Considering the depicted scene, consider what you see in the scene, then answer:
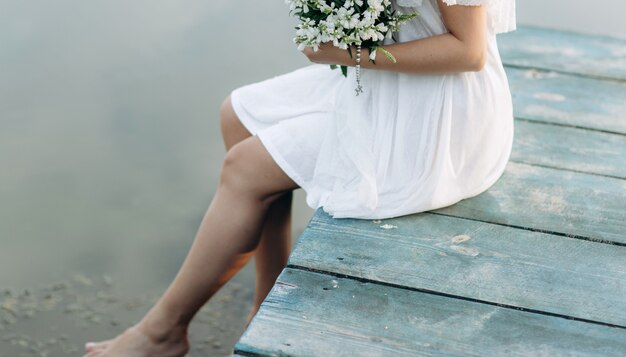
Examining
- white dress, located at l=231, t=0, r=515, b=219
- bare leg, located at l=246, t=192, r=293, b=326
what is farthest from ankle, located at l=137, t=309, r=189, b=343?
white dress, located at l=231, t=0, r=515, b=219

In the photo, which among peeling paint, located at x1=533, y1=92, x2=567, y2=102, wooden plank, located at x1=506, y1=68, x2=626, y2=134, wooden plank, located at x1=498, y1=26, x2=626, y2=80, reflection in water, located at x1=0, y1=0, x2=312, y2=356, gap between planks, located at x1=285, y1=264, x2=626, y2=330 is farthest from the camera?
wooden plank, located at x1=498, y1=26, x2=626, y2=80

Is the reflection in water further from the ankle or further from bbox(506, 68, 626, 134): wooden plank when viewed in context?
bbox(506, 68, 626, 134): wooden plank

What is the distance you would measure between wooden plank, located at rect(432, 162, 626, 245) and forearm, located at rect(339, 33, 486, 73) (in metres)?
0.34

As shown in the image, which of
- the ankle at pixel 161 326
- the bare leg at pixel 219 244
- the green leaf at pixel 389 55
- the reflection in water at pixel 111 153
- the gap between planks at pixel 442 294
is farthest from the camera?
the reflection in water at pixel 111 153

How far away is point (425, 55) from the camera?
1.99 metres

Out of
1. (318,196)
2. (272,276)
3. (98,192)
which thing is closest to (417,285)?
(318,196)

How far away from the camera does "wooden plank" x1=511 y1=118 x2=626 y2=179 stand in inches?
95.2

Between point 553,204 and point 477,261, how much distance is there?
1.21ft

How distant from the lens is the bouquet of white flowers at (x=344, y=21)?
1.86m

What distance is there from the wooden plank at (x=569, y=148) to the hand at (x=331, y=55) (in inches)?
25.3

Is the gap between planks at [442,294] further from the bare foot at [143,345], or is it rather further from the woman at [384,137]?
the bare foot at [143,345]

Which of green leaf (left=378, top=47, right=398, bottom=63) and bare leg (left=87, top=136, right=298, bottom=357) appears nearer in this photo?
green leaf (left=378, top=47, right=398, bottom=63)

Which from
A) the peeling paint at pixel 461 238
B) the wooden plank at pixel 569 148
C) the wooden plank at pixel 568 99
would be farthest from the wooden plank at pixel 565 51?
the peeling paint at pixel 461 238

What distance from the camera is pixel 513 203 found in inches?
86.1
